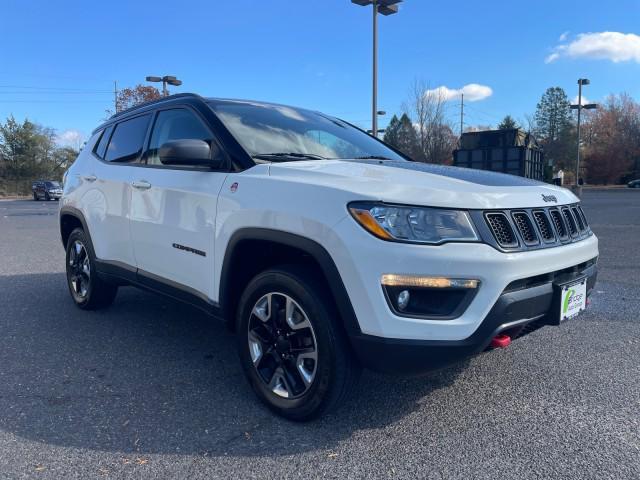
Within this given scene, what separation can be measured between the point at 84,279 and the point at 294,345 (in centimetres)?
303

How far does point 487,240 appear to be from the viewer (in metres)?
2.37

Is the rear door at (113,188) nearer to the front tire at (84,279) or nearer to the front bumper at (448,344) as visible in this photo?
the front tire at (84,279)

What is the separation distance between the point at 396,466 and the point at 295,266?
1094mm

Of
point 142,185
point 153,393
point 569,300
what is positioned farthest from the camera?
point 142,185

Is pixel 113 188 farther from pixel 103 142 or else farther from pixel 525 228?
pixel 525 228

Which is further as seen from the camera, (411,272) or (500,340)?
(500,340)

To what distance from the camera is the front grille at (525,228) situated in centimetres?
254

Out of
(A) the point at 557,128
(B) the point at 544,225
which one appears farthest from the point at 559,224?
(A) the point at 557,128

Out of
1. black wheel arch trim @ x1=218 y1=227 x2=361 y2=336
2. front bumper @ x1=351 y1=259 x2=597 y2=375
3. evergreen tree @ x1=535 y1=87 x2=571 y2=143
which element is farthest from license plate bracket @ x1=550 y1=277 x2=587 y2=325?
evergreen tree @ x1=535 y1=87 x2=571 y2=143

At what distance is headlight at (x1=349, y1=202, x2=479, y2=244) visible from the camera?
231cm

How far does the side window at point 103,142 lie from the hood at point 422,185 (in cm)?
249

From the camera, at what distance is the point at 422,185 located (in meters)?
2.52

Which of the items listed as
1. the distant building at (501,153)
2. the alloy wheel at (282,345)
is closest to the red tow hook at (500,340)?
the alloy wheel at (282,345)

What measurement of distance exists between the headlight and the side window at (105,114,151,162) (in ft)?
8.11
